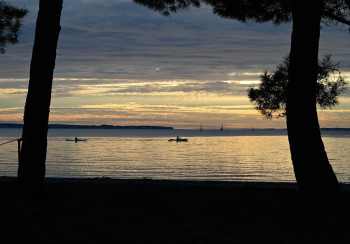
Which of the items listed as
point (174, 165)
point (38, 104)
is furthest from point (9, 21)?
point (174, 165)

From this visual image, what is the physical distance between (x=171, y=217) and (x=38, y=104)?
3.87 meters

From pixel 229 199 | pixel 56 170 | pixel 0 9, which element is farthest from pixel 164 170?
pixel 229 199

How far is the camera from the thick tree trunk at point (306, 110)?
11.2 metres

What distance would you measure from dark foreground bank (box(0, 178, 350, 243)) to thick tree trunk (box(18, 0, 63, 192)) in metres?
0.55

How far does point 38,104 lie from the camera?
9.73 m

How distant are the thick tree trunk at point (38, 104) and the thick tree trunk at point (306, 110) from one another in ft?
19.9

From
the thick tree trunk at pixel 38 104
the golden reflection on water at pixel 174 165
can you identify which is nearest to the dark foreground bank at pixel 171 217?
the thick tree trunk at pixel 38 104

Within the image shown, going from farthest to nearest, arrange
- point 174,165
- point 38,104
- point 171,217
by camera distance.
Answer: point 174,165, point 38,104, point 171,217

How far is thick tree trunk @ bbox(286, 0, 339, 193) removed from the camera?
11250 millimetres

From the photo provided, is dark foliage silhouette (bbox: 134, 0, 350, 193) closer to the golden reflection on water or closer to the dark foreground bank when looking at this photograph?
the dark foreground bank

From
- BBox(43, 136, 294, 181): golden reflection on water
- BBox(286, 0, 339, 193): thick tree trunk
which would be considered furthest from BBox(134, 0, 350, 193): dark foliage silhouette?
BBox(43, 136, 294, 181): golden reflection on water

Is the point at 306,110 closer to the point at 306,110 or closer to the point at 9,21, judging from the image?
the point at 306,110

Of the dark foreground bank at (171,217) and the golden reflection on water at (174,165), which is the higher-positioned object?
the dark foreground bank at (171,217)

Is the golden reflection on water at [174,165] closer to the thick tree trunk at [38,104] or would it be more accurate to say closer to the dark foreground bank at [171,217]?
the dark foreground bank at [171,217]
